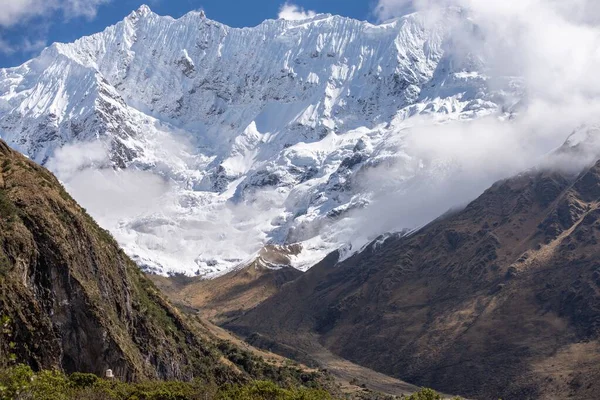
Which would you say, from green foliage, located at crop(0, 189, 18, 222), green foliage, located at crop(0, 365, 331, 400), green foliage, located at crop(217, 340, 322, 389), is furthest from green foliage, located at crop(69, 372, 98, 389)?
green foliage, located at crop(217, 340, 322, 389)

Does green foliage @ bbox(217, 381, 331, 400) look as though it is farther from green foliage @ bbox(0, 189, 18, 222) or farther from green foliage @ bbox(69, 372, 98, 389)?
green foliage @ bbox(0, 189, 18, 222)

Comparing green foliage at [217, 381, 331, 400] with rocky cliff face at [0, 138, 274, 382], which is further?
green foliage at [217, 381, 331, 400]

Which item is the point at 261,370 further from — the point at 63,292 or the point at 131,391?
the point at 131,391

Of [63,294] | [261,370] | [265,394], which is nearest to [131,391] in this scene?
[63,294]

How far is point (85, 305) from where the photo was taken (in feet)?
285

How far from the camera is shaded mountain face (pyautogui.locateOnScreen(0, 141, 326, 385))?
80000 millimetres

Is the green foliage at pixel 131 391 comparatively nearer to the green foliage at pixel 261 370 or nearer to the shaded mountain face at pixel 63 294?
the shaded mountain face at pixel 63 294

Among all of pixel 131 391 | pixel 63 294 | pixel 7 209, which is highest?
pixel 7 209

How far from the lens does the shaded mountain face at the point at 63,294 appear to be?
262 ft

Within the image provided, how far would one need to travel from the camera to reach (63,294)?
281 ft

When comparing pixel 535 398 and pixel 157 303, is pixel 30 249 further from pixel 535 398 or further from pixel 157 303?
pixel 535 398

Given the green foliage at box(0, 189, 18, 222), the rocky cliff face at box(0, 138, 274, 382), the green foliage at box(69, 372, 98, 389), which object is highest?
the green foliage at box(0, 189, 18, 222)

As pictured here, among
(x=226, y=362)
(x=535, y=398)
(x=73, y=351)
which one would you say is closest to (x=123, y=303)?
(x=73, y=351)

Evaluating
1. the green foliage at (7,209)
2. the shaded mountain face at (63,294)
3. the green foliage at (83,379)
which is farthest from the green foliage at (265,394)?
the green foliage at (7,209)
